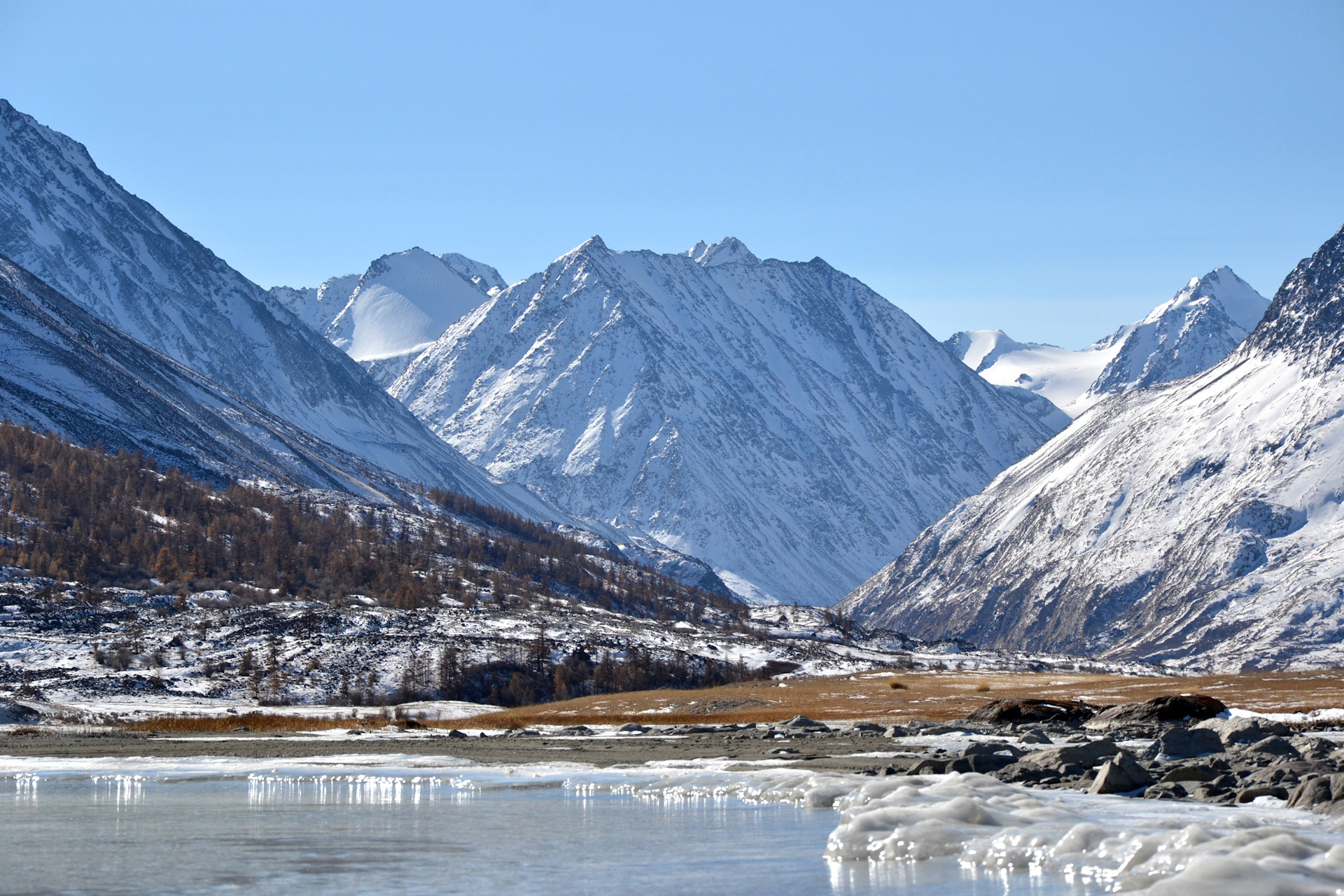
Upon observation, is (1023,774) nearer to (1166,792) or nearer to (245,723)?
(1166,792)

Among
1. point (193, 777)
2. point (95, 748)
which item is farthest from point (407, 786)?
point (95, 748)

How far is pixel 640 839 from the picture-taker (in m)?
33.7

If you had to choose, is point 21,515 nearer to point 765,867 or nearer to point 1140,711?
point 1140,711

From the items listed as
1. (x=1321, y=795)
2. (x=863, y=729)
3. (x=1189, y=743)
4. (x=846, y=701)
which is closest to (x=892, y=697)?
(x=846, y=701)

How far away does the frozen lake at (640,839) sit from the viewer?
27.3m

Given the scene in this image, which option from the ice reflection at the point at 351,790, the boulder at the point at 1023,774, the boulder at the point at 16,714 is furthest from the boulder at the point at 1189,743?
the boulder at the point at 16,714

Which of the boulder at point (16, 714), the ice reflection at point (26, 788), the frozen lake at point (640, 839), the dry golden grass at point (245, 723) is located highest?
the boulder at point (16, 714)

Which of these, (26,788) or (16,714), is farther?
(16,714)

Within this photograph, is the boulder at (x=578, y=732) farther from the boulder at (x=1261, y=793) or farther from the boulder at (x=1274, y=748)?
the boulder at (x=1261, y=793)

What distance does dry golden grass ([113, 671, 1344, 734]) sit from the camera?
82.9 metres

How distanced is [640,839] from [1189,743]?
86.4 feet

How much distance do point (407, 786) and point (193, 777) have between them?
9.00 meters

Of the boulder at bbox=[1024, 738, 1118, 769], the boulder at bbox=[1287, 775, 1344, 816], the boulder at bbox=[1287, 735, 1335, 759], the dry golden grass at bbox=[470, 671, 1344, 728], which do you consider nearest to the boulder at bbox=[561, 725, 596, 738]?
the dry golden grass at bbox=[470, 671, 1344, 728]

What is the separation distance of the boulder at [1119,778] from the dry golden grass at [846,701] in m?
39.5
